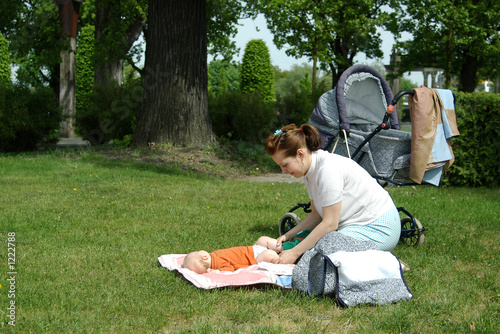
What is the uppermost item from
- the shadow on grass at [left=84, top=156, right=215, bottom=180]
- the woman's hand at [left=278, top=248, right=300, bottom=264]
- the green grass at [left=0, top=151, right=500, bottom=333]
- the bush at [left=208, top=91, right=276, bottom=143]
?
the bush at [left=208, top=91, right=276, bottom=143]

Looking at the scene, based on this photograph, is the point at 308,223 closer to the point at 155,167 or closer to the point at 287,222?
the point at 287,222

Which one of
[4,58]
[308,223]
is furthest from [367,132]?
[4,58]

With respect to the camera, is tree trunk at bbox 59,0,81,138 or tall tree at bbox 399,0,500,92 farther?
tall tree at bbox 399,0,500,92

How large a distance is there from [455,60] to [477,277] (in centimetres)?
2032

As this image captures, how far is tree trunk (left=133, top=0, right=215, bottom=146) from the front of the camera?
35.2 feet

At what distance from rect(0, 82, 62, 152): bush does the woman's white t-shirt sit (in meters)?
9.62

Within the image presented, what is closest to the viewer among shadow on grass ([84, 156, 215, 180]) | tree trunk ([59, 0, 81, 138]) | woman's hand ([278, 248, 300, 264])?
woman's hand ([278, 248, 300, 264])

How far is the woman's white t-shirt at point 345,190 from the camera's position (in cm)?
359

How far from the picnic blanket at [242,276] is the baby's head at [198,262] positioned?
0.14ft

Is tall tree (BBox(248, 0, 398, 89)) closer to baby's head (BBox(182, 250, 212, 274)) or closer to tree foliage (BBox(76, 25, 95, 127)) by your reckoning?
tree foliage (BBox(76, 25, 95, 127))

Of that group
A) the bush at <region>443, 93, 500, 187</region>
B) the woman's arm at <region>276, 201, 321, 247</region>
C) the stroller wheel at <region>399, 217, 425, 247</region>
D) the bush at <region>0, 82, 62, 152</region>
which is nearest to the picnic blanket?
the woman's arm at <region>276, 201, 321, 247</region>

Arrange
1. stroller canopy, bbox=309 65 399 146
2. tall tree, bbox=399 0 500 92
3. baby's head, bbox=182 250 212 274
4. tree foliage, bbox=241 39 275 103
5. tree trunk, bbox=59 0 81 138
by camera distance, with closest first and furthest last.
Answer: baby's head, bbox=182 250 212 274, stroller canopy, bbox=309 65 399 146, tree trunk, bbox=59 0 81 138, tall tree, bbox=399 0 500 92, tree foliage, bbox=241 39 275 103

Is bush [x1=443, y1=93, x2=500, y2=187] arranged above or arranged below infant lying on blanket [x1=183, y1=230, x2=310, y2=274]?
above

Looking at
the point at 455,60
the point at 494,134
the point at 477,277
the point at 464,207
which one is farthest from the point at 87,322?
the point at 455,60
